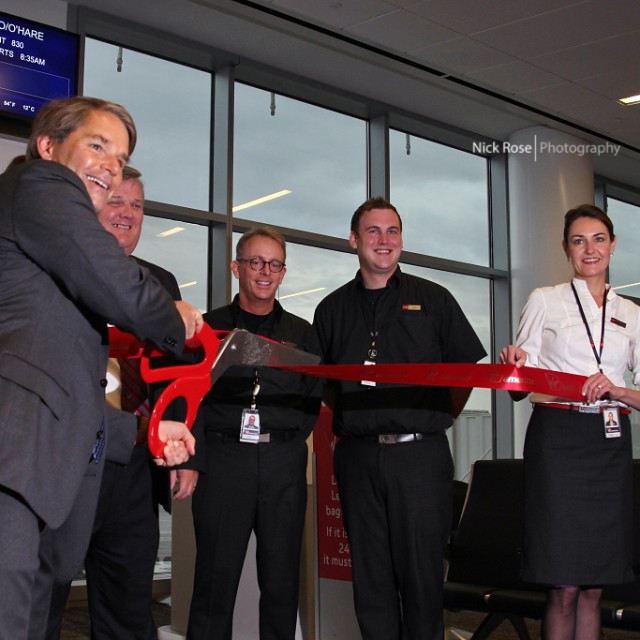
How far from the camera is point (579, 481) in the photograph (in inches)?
121

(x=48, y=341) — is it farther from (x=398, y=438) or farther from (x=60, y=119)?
(x=398, y=438)

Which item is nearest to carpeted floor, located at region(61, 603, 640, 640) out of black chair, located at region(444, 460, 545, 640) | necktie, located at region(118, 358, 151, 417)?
black chair, located at region(444, 460, 545, 640)

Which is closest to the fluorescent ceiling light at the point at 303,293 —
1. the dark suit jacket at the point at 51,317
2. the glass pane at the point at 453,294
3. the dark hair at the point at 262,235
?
the glass pane at the point at 453,294

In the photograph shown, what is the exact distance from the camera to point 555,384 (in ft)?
9.61

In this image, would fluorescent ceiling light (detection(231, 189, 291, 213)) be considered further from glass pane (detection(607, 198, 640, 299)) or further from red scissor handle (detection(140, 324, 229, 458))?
red scissor handle (detection(140, 324, 229, 458))

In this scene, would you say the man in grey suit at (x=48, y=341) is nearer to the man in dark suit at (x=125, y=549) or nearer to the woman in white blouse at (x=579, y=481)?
the man in dark suit at (x=125, y=549)

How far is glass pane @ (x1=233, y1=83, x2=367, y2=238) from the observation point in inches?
315

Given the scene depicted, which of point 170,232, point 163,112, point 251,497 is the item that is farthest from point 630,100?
point 251,497

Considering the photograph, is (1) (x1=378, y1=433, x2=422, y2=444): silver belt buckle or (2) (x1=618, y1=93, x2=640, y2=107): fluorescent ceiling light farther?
(2) (x1=618, y1=93, x2=640, y2=107): fluorescent ceiling light

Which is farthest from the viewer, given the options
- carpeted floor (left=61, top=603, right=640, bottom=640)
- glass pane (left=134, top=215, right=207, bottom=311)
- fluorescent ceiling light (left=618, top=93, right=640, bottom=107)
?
fluorescent ceiling light (left=618, top=93, right=640, bottom=107)

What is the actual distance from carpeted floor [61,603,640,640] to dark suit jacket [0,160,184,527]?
311 cm

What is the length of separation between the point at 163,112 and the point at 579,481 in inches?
213

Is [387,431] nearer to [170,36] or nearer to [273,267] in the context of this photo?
[273,267]

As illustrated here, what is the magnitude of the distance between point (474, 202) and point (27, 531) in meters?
8.66
